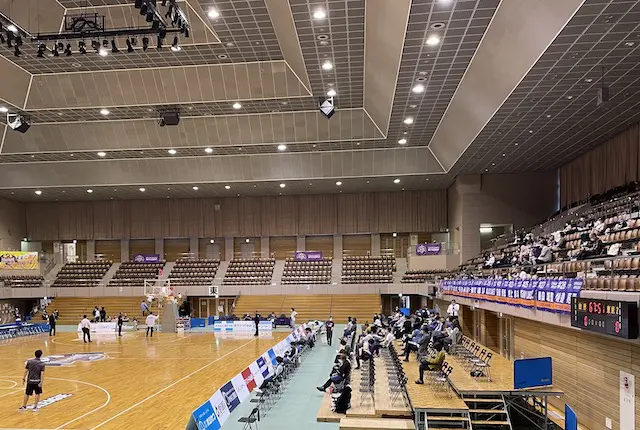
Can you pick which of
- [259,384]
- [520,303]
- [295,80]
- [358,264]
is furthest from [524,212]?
[259,384]

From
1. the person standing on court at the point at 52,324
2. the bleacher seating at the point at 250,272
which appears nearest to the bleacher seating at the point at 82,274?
the bleacher seating at the point at 250,272

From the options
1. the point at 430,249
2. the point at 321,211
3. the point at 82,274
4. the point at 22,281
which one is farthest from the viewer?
the point at 82,274

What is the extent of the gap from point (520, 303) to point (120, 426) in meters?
10.3

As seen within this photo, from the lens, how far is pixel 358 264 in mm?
42500

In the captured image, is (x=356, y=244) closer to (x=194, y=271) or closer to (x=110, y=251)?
(x=194, y=271)

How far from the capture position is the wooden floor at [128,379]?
1243 cm

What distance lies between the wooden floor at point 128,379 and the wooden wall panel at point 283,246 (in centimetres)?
1645

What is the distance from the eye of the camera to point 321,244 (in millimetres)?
45375

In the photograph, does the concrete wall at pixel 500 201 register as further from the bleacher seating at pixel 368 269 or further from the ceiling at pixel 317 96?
the bleacher seating at pixel 368 269

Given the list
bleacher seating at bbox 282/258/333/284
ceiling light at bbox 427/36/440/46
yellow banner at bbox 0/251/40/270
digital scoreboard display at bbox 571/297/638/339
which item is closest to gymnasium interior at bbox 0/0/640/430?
digital scoreboard display at bbox 571/297/638/339

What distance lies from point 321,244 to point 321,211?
325cm

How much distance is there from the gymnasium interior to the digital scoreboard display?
41 millimetres

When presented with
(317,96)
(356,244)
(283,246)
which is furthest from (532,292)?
(283,246)

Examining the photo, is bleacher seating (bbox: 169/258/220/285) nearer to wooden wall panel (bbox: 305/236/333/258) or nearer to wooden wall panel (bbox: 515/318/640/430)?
wooden wall panel (bbox: 305/236/333/258)
